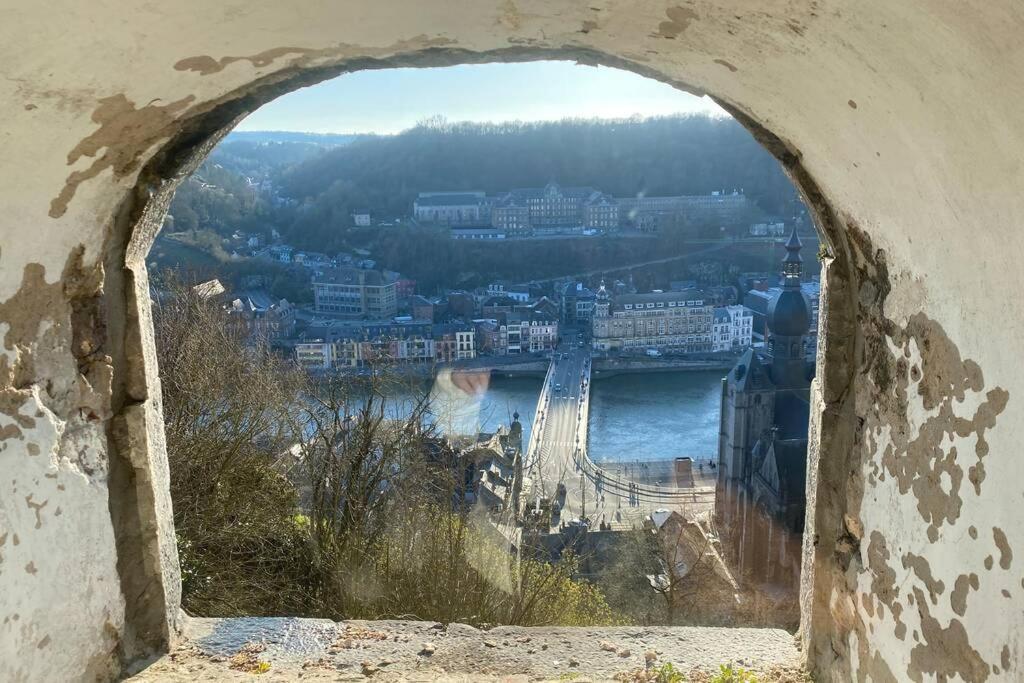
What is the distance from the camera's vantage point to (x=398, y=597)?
493cm

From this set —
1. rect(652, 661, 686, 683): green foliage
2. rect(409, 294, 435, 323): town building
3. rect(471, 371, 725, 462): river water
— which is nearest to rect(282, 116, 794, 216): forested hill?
rect(409, 294, 435, 323): town building

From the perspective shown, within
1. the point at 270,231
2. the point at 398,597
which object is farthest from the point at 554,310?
the point at 398,597

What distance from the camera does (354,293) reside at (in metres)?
24.5

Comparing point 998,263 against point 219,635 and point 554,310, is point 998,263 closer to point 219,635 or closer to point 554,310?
point 219,635

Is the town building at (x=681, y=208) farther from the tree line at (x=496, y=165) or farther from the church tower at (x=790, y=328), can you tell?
the church tower at (x=790, y=328)

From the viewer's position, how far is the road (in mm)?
18453

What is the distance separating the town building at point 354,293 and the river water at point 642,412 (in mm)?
4637

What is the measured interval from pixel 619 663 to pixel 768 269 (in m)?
31.4

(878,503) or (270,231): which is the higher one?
(270,231)

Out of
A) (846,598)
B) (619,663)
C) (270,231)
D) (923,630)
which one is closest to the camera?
(923,630)

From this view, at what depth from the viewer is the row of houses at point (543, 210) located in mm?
33906

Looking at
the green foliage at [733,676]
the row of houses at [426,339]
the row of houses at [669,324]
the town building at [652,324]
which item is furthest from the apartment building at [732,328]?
the green foliage at [733,676]

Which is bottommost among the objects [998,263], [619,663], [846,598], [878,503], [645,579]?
[645,579]

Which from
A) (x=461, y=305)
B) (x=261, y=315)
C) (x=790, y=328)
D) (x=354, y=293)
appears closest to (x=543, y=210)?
(x=461, y=305)
